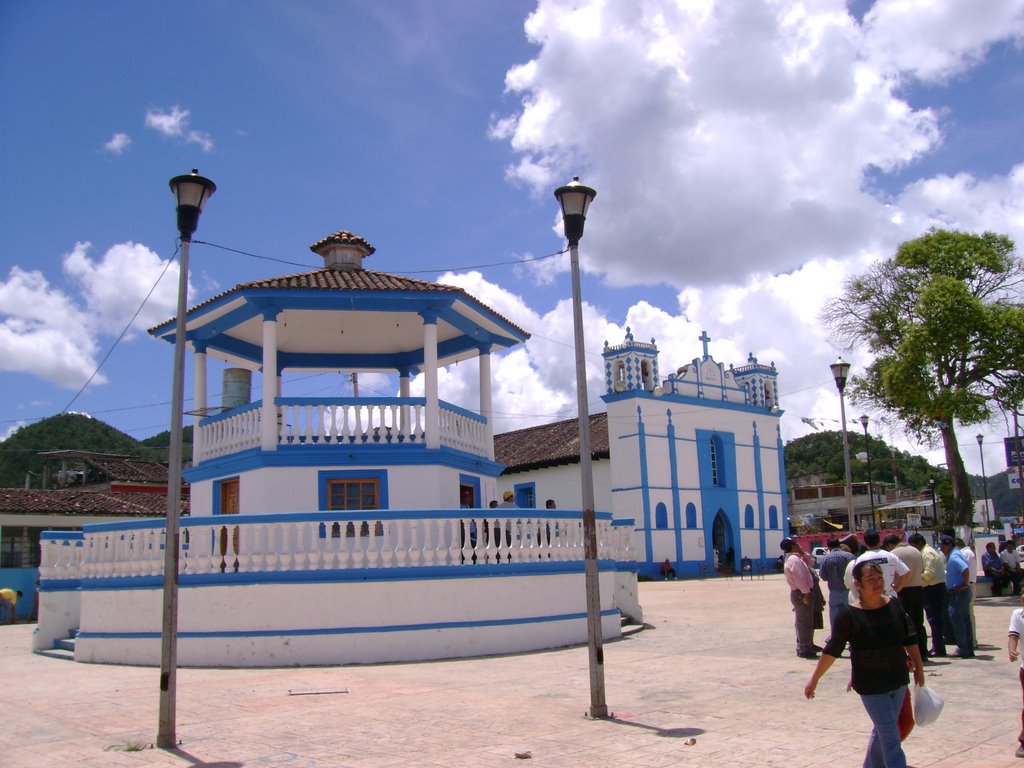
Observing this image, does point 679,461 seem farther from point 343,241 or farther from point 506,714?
point 506,714

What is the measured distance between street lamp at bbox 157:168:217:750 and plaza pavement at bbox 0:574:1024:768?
0.34 metres

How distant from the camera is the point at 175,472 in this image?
8.12m

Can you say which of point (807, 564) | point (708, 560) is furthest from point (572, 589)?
point (708, 560)

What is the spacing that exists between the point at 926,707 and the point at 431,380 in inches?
468

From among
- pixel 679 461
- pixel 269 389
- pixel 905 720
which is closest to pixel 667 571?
pixel 679 461

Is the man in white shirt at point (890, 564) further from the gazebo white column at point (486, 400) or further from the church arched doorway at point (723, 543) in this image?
the church arched doorway at point (723, 543)

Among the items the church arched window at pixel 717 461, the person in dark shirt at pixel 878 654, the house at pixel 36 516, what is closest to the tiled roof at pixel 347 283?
the person in dark shirt at pixel 878 654

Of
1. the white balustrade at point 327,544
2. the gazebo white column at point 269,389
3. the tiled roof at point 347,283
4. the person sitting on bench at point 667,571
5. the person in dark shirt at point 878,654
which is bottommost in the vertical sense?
the person sitting on bench at point 667,571

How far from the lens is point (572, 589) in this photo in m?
13.9

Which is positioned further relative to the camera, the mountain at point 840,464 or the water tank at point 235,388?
the mountain at point 840,464

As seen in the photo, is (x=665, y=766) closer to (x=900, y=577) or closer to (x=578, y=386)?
(x=578, y=386)

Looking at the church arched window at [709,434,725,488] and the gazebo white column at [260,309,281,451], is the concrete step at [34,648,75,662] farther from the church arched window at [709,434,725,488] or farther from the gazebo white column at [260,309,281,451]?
the church arched window at [709,434,725,488]

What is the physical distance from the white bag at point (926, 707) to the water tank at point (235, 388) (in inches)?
638

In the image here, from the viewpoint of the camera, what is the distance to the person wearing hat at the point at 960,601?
11.4 m
